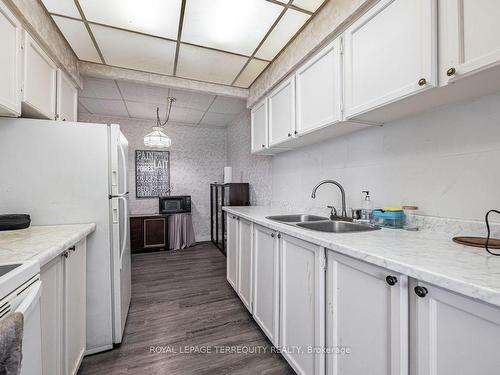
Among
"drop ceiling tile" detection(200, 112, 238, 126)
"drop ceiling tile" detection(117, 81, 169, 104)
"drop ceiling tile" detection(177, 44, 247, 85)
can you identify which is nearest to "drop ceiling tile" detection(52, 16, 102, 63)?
"drop ceiling tile" detection(117, 81, 169, 104)

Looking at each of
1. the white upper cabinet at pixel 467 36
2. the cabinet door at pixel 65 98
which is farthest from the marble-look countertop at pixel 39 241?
the white upper cabinet at pixel 467 36

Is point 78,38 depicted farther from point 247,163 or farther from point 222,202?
point 222,202

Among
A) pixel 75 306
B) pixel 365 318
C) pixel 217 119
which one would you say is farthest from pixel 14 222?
pixel 217 119

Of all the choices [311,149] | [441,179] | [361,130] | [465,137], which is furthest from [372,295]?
[311,149]

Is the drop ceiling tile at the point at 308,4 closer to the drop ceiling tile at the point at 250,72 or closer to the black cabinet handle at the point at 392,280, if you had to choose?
the drop ceiling tile at the point at 250,72

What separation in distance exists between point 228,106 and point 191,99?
0.61 metres

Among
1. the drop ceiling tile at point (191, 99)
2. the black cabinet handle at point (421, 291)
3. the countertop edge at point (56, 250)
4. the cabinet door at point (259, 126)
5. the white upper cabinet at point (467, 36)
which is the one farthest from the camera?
the drop ceiling tile at point (191, 99)

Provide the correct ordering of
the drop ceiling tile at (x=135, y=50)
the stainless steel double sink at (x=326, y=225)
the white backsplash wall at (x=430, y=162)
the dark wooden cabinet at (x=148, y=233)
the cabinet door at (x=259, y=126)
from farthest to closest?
the dark wooden cabinet at (x=148, y=233)
the cabinet door at (x=259, y=126)
the drop ceiling tile at (x=135, y=50)
the stainless steel double sink at (x=326, y=225)
the white backsplash wall at (x=430, y=162)

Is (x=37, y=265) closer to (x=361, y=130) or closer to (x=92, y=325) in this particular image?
(x=92, y=325)

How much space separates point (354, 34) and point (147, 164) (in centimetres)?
407

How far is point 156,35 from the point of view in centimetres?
187

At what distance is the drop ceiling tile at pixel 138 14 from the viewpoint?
154cm

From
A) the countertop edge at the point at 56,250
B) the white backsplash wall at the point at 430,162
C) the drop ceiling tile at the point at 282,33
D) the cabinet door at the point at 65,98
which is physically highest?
the drop ceiling tile at the point at 282,33

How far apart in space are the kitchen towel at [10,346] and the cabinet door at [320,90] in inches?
64.6
